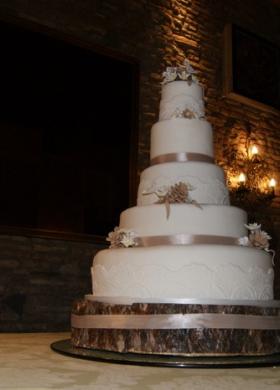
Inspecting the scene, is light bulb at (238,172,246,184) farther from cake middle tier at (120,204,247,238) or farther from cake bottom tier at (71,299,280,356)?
cake bottom tier at (71,299,280,356)

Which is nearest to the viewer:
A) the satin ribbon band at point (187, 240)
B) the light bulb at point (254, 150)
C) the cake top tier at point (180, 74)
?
the satin ribbon band at point (187, 240)

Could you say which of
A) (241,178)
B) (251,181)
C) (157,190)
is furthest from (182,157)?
(251,181)

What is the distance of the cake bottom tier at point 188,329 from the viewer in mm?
2807

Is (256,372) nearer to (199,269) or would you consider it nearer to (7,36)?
(199,269)

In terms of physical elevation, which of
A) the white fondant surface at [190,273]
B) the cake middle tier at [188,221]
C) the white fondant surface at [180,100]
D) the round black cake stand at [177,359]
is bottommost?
the round black cake stand at [177,359]

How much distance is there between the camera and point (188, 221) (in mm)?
3092

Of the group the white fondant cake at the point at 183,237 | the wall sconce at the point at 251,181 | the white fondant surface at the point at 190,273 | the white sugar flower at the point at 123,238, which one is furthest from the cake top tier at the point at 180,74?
the wall sconce at the point at 251,181

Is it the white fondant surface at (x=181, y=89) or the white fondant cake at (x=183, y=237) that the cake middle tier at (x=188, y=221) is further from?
the white fondant surface at (x=181, y=89)

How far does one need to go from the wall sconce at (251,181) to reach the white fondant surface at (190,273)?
414cm

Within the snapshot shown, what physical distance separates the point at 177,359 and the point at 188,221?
0.84 m

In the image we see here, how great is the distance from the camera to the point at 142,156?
6395 mm

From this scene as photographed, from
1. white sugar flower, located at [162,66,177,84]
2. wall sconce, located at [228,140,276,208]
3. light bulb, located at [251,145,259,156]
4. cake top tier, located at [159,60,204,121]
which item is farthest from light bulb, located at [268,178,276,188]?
white sugar flower, located at [162,66,177,84]

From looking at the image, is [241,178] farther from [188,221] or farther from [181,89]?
[188,221]

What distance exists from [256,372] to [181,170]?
4.57ft
